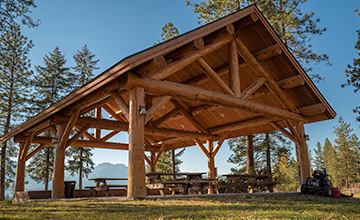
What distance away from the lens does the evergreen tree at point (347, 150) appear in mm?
43625

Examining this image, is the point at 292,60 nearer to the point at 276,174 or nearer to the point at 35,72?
the point at 35,72

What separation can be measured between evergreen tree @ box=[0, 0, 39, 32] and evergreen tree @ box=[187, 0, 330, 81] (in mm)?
12789

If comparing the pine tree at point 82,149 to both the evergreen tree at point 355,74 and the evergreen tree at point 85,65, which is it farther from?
the evergreen tree at point 355,74

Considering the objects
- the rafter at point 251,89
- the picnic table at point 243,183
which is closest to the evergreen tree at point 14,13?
the rafter at point 251,89

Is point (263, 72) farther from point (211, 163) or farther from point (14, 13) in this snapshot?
point (14, 13)

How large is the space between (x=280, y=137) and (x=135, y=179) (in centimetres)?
1985

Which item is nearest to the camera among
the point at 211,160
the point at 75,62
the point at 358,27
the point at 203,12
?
the point at 211,160

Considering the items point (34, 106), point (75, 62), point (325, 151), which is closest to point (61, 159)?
point (34, 106)

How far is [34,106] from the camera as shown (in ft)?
71.2

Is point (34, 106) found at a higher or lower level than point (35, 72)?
lower

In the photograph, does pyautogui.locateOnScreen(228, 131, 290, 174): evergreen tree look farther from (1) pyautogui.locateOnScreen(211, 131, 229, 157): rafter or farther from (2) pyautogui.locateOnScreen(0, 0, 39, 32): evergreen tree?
(2) pyautogui.locateOnScreen(0, 0, 39, 32): evergreen tree

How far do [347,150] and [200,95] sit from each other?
4269 centimetres

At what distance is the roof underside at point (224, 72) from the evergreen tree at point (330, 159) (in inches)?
1506

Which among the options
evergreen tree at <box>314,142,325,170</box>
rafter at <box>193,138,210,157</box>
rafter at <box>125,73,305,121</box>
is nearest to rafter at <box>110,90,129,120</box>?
rafter at <box>125,73,305,121</box>
